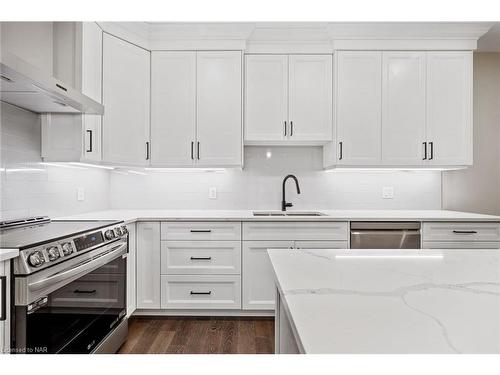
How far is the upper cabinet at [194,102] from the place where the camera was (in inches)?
112

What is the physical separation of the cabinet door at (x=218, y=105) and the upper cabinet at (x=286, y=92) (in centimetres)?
11

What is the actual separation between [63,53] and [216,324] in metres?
2.21

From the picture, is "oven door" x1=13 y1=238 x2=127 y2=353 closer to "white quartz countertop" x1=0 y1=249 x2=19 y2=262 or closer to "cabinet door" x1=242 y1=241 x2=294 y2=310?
"white quartz countertop" x1=0 y1=249 x2=19 y2=262

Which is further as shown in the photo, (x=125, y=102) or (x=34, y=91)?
(x=125, y=102)

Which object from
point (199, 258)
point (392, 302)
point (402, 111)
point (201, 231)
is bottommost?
point (199, 258)

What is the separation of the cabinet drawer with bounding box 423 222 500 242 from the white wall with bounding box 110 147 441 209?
23.9 inches

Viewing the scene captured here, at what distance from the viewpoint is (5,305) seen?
4.10ft

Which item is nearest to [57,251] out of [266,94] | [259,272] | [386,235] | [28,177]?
[28,177]

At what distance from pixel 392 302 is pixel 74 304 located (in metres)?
1.52

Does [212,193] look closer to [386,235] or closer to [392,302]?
[386,235]

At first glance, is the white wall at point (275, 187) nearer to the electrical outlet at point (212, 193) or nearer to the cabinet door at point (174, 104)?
the electrical outlet at point (212, 193)

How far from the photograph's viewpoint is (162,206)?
321cm

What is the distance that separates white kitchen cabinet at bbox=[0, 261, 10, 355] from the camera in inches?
48.3
